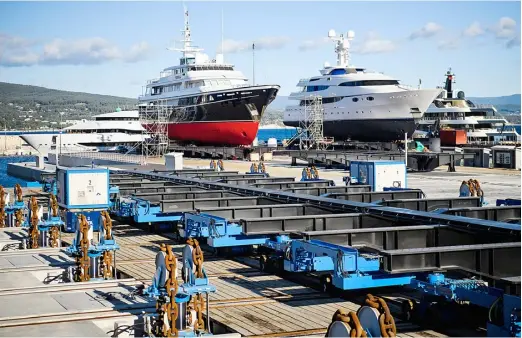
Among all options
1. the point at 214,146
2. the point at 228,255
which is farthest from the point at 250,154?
the point at 228,255

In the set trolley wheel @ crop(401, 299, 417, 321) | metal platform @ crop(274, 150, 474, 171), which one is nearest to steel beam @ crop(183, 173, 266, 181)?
metal platform @ crop(274, 150, 474, 171)

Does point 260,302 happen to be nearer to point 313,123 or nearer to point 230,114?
point 230,114

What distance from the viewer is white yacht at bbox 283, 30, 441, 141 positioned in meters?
63.9

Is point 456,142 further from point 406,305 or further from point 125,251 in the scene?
point 406,305

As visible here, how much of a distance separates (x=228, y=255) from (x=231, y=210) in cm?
129

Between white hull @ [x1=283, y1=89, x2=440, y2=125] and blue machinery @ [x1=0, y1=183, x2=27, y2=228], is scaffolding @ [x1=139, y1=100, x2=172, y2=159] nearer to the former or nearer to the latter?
white hull @ [x1=283, y1=89, x2=440, y2=125]

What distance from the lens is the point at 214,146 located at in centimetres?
6244

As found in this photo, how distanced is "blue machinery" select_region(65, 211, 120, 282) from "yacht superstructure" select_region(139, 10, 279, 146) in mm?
46104

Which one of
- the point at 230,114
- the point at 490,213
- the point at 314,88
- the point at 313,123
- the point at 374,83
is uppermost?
the point at 314,88

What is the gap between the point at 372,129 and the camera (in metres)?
65.8

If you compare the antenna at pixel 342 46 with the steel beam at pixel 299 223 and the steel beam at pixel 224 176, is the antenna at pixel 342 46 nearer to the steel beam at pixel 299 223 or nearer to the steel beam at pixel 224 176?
the steel beam at pixel 224 176

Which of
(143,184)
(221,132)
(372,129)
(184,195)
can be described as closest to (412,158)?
(143,184)

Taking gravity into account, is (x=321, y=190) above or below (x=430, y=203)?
above

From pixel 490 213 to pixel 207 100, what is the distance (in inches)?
1863
